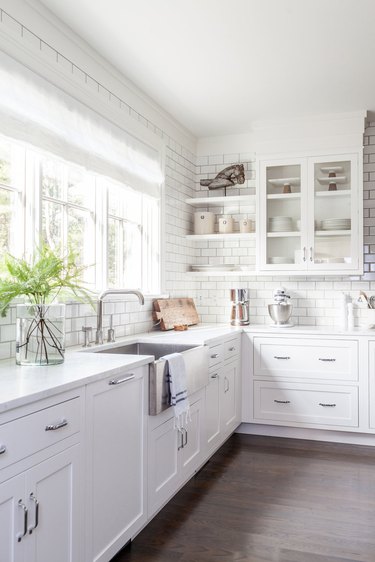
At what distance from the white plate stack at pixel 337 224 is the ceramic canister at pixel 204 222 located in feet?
3.45

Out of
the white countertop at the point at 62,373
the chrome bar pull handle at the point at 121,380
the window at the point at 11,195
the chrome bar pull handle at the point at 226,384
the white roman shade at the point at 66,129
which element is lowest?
the chrome bar pull handle at the point at 226,384

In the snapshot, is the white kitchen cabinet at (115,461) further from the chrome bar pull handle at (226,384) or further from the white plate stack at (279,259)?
the white plate stack at (279,259)

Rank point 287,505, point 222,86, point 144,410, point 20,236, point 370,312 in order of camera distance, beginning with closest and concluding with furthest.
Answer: point 144,410, point 20,236, point 287,505, point 222,86, point 370,312

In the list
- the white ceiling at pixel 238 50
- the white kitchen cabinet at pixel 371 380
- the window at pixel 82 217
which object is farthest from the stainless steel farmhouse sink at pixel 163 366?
the white ceiling at pixel 238 50

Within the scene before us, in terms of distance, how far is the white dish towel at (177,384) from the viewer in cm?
268

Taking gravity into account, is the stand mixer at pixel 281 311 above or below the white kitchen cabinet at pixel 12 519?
above

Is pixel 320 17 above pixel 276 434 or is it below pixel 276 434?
above

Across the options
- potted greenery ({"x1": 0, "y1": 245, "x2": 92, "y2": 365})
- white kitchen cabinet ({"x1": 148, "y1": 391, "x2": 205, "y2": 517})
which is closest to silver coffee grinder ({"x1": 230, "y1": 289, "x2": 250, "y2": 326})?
white kitchen cabinet ({"x1": 148, "y1": 391, "x2": 205, "y2": 517})

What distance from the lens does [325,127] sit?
452cm

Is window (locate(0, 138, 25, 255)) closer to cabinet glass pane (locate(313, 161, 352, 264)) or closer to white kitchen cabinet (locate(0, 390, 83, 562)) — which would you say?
white kitchen cabinet (locate(0, 390, 83, 562))

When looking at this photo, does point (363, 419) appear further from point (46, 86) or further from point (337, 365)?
point (46, 86)

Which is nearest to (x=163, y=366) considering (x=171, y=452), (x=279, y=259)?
(x=171, y=452)

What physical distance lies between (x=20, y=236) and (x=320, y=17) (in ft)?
6.64

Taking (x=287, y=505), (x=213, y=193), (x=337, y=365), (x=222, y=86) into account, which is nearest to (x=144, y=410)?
(x=287, y=505)
